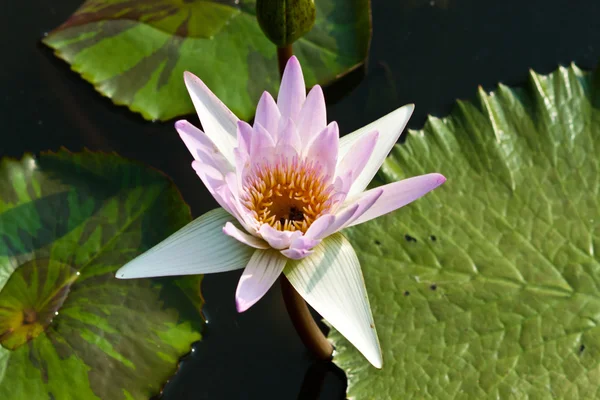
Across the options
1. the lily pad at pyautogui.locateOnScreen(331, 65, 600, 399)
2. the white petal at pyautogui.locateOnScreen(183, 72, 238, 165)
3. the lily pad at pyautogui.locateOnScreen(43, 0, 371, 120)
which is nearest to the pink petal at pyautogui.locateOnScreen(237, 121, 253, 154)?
the white petal at pyautogui.locateOnScreen(183, 72, 238, 165)

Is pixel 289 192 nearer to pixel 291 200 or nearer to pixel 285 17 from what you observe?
pixel 291 200

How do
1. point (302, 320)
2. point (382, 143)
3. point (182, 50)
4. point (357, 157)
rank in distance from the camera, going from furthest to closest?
point (182, 50) < point (302, 320) < point (382, 143) < point (357, 157)

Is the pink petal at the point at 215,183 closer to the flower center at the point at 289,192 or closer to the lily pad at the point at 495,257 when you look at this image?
the flower center at the point at 289,192

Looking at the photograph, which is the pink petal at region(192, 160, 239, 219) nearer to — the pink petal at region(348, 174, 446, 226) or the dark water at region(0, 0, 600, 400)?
the pink petal at region(348, 174, 446, 226)

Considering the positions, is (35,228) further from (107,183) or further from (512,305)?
(512,305)

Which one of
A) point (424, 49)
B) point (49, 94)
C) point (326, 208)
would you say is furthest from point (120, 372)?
point (424, 49)

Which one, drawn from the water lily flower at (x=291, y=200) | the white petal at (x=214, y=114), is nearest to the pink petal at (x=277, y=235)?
the water lily flower at (x=291, y=200)

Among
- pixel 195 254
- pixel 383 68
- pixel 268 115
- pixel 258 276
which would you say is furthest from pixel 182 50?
pixel 258 276
